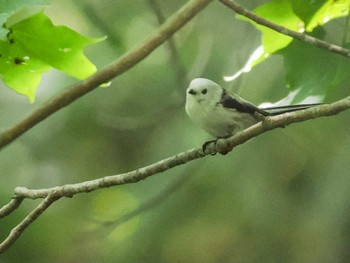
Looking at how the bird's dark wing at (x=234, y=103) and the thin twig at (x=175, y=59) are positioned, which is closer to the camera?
the bird's dark wing at (x=234, y=103)

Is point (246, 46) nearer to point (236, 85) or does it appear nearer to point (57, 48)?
point (236, 85)

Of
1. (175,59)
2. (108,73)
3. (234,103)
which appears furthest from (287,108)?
(175,59)

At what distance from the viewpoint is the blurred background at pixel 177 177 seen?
2.40ft

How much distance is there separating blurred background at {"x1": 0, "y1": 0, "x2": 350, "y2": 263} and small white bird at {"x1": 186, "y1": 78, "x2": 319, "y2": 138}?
0.74 ft

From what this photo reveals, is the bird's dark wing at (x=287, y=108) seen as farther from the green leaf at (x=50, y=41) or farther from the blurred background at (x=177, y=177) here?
the blurred background at (x=177, y=177)

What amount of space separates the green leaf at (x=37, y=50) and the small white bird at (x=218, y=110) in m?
0.10

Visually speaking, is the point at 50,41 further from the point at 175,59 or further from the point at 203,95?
the point at 175,59

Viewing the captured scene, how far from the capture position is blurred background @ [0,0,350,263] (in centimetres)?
73

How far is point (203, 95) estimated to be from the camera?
0.50 metres

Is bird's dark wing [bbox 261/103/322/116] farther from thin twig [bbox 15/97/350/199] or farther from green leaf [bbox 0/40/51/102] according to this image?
green leaf [bbox 0/40/51/102]

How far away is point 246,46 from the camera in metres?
0.71

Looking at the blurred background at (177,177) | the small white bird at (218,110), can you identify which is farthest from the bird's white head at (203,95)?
the blurred background at (177,177)

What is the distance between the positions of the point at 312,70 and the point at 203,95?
0.31ft

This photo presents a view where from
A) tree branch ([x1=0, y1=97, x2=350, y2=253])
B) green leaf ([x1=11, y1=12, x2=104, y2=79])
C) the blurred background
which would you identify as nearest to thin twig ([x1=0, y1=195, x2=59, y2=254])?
tree branch ([x1=0, y1=97, x2=350, y2=253])
